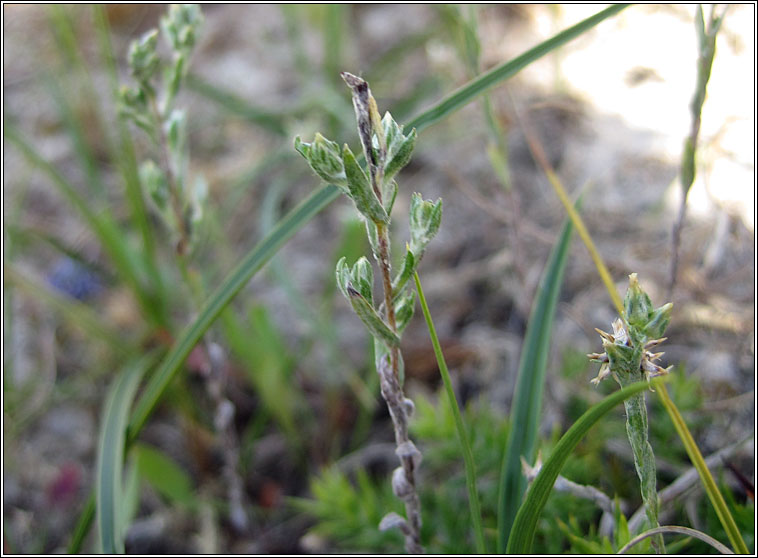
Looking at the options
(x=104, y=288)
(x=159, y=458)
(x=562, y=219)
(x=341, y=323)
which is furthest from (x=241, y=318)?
(x=562, y=219)

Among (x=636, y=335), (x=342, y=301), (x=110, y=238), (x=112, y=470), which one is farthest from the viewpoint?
(x=342, y=301)

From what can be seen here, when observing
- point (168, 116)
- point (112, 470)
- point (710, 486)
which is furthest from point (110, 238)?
point (710, 486)

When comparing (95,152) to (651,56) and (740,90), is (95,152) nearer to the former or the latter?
(651,56)

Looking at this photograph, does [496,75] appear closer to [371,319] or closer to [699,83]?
[699,83]

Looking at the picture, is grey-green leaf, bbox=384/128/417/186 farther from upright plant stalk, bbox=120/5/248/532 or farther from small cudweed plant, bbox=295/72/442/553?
upright plant stalk, bbox=120/5/248/532

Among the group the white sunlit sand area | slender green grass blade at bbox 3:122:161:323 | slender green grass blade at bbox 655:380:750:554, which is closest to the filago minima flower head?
slender green grass blade at bbox 655:380:750:554

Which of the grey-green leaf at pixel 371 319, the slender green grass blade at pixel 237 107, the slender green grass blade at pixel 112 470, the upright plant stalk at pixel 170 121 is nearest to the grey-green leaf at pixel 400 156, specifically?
the grey-green leaf at pixel 371 319
